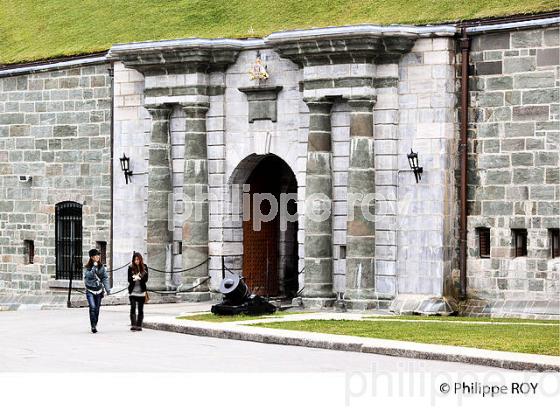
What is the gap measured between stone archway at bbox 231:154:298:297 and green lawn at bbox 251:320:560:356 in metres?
7.08

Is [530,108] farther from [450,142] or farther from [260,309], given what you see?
[260,309]

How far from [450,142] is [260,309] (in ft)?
16.0

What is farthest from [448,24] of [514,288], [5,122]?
[5,122]

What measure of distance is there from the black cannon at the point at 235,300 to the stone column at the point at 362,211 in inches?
107

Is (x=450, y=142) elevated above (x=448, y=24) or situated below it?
below

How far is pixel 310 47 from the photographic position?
98.9 ft

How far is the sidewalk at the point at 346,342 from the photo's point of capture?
64.8 feet

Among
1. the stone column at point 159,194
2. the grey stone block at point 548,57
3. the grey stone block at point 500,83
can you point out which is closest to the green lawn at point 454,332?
the grey stone block at point 500,83

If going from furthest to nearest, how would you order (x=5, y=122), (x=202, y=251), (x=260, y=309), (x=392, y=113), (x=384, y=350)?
(x=5, y=122), (x=202, y=251), (x=392, y=113), (x=260, y=309), (x=384, y=350)

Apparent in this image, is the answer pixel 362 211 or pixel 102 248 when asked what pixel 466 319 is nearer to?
pixel 362 211

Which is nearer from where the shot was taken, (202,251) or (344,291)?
(344,291)

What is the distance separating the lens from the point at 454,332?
24062 millimetres

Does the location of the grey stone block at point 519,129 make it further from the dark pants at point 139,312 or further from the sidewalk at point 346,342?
the dark pants at point 139,312

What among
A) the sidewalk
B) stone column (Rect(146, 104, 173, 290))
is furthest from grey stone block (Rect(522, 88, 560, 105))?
stone column (Rect(146, 104, 173, 290))
